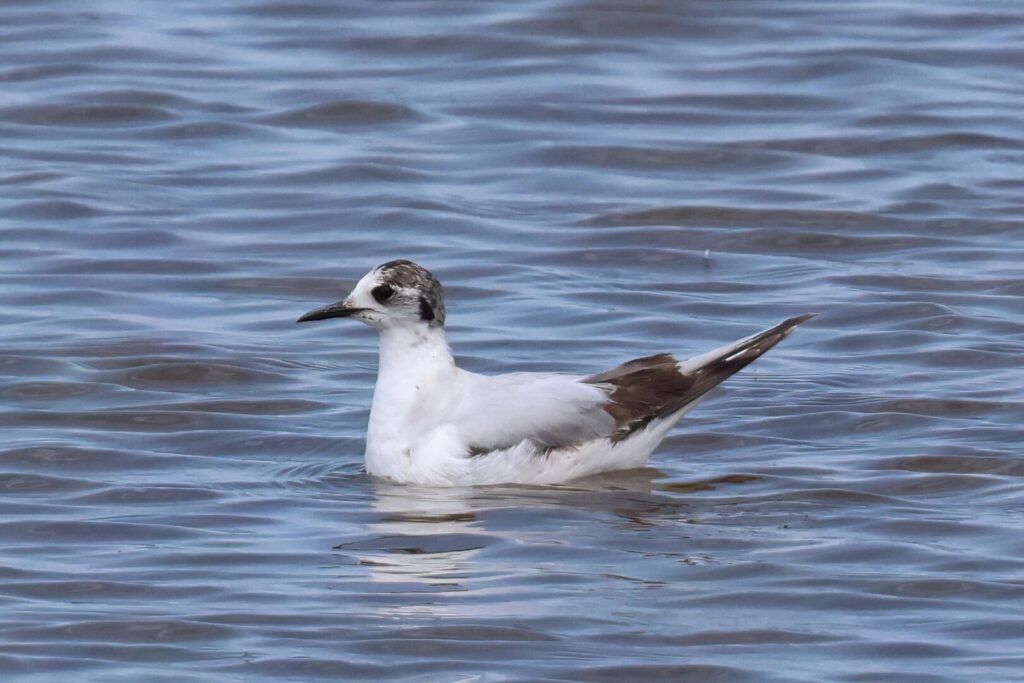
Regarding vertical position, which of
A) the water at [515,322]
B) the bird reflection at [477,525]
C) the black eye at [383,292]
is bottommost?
the bird reflection at [477,525]

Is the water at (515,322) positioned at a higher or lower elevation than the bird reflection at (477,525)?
higher

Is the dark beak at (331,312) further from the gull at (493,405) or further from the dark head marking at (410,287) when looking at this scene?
the dark head marking at (410,287)

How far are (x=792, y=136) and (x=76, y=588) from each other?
9.27m

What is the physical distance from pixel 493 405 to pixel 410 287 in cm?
67

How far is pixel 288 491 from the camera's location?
947 cm

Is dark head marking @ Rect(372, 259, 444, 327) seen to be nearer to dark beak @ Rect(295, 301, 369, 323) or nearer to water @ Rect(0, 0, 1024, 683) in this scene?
dark beak @ Rect(295, 301, 369, 323)

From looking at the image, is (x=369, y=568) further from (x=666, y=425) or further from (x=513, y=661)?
(x=666, y=425)

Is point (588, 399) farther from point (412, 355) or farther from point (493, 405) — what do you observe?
point (412, 355)

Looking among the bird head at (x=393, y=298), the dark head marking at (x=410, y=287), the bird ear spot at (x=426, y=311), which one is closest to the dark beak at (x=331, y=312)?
the bird head at (x=393, y=298)

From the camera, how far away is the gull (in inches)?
374

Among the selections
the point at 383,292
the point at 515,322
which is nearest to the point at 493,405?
the point at 383,292

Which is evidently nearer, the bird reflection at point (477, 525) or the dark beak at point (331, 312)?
the bird reflection at point (477, 525)

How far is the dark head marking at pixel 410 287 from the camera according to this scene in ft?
32.4

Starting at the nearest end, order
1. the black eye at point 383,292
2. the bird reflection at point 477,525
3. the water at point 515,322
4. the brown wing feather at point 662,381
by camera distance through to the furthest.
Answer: the water at point 515,322 → the bird reflection at point 477,525 → the brown wing feather at point 662,381 → the black eye at point 383,292
